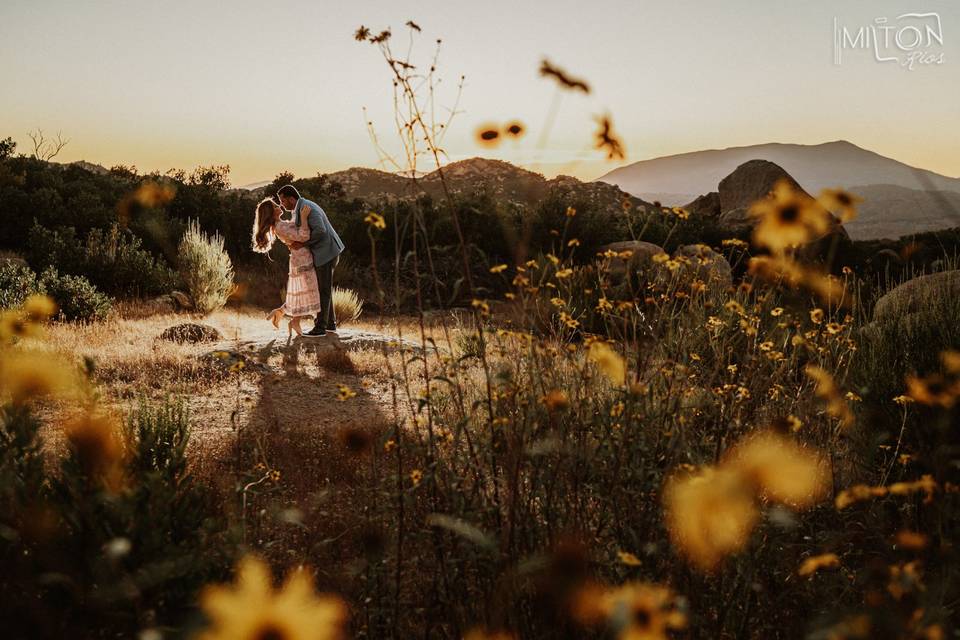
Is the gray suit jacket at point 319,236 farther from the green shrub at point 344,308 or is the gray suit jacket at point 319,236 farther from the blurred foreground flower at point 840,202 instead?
the blurred foreground flower at point 840,202

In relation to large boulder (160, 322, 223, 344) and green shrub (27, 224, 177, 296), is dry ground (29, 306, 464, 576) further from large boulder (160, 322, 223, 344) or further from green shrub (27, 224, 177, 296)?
green shrub (27, 224, 177, 296)

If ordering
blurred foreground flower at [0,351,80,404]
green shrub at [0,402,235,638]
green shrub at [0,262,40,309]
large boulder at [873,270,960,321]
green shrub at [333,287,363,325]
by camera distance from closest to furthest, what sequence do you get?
green shrub at [0,402,235,638] < blurred foreground flower at [0,351,80,404] < large boulder at [873,270,960,321] < green shrub at [0,262,40,309] < green shrub at [333,287,363,325]

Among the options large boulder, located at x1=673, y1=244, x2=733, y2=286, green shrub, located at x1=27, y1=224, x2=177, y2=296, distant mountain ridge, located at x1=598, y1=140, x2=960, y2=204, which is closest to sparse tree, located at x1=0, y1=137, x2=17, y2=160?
green shrub, located at x1=27, y1=224, x2=177, y2=296

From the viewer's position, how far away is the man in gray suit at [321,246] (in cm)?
719

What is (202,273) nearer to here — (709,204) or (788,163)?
(709,204)

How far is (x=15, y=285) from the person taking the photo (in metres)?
7.78

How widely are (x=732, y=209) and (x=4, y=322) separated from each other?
20083 millimetres

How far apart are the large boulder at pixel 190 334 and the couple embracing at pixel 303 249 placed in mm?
717

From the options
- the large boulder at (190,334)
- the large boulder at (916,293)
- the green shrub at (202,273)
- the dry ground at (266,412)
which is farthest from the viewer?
the green shrub at (202,273)

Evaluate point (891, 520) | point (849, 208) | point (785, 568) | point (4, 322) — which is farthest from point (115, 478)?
point (891, 520)

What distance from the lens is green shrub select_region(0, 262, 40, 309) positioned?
7168 millimetres

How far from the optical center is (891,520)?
291 centimetres

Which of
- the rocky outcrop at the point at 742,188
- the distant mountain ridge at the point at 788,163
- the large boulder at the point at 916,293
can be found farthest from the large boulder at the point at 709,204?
the distant mountain ridge at the point at 788,163

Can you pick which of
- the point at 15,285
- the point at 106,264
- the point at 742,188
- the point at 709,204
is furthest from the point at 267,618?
the point at 709,204
